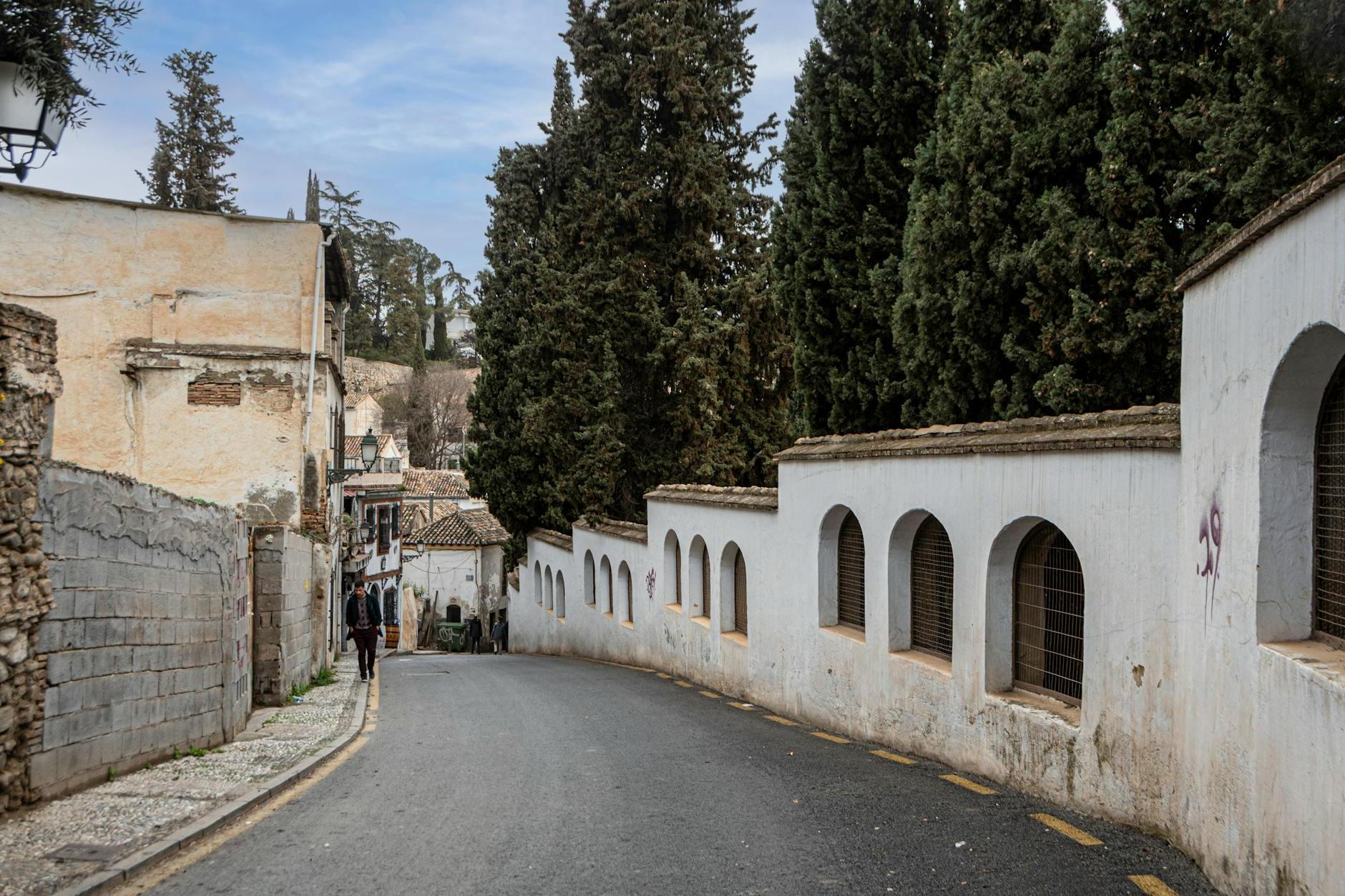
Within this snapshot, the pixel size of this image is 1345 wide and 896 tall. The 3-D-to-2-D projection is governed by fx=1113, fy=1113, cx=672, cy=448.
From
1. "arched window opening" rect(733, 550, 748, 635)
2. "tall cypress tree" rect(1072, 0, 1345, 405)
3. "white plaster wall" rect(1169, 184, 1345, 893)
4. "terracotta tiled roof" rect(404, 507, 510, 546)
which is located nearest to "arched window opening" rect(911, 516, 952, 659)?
"tall cypress tree" rect(1072, 0, 1345, 405)

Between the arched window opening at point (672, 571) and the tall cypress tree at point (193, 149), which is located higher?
the tall cypress tree at point (193, 149)

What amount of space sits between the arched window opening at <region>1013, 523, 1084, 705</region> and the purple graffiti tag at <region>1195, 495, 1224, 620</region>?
1.55 meters

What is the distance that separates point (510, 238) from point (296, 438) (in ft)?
39.7

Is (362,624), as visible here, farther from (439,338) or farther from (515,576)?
(439,338)

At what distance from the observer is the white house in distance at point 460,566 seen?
49.4 m

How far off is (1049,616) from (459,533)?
42.9 meters

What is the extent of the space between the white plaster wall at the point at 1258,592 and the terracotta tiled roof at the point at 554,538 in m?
20.4

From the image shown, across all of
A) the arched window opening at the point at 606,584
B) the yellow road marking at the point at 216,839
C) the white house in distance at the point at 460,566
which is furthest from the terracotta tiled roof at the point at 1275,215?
the white house in distance at the point at 460,566

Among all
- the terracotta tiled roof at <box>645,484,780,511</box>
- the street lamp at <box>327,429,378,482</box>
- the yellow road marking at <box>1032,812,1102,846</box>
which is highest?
the street lamp at <box>327,429,378,482</box>

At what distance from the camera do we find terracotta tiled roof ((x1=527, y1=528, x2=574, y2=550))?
86.4ft

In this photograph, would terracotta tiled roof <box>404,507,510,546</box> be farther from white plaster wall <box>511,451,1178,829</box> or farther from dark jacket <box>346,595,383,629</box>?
white plaster wall <box>511,451,1178,829</box>

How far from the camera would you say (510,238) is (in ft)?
92.8

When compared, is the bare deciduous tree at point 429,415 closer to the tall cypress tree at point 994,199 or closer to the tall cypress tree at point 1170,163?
the tall cypress tree at point 994,199

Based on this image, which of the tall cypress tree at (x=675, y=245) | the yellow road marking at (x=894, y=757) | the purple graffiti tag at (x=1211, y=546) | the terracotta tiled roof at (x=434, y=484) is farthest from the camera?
the terracotta tiled roof at (x=434, y=484)
